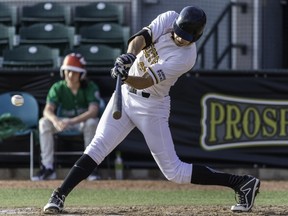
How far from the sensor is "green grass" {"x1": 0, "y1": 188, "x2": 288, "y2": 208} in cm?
734

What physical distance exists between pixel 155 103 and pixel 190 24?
26.8 inches

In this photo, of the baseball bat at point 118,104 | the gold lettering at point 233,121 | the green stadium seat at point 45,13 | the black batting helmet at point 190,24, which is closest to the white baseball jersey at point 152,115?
the black batting helmet at point 190,24

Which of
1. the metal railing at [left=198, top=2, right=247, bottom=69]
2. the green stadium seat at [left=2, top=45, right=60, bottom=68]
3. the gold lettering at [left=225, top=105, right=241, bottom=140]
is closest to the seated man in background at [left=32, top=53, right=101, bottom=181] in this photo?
the gold lettering at [left=225, top=105, right=241, bottom=140]

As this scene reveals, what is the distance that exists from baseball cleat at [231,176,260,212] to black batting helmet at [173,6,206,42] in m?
1.26

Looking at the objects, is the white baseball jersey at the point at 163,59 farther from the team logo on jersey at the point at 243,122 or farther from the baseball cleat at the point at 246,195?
the team logo on jersey at the point at 243,122

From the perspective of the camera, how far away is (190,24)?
19.6 ft

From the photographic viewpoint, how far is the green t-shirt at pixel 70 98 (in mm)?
9586

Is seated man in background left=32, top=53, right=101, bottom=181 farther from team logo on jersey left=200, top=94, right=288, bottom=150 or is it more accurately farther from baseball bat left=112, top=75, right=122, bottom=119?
baseball bat left=112, top=75, right=122, bottom=119

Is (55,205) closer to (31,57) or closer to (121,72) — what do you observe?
(121,72)

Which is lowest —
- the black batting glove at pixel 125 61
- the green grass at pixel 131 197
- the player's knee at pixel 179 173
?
the green grass at pixel 131 197

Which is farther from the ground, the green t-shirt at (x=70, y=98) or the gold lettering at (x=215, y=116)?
the green t-shirt at (x=70, y=98)

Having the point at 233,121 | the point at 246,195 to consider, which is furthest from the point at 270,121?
the point at 246,195

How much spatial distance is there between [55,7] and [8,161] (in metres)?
3.49

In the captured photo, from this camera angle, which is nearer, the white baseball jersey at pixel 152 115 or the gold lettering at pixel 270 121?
the white baseball jersey at pixel 152 115
